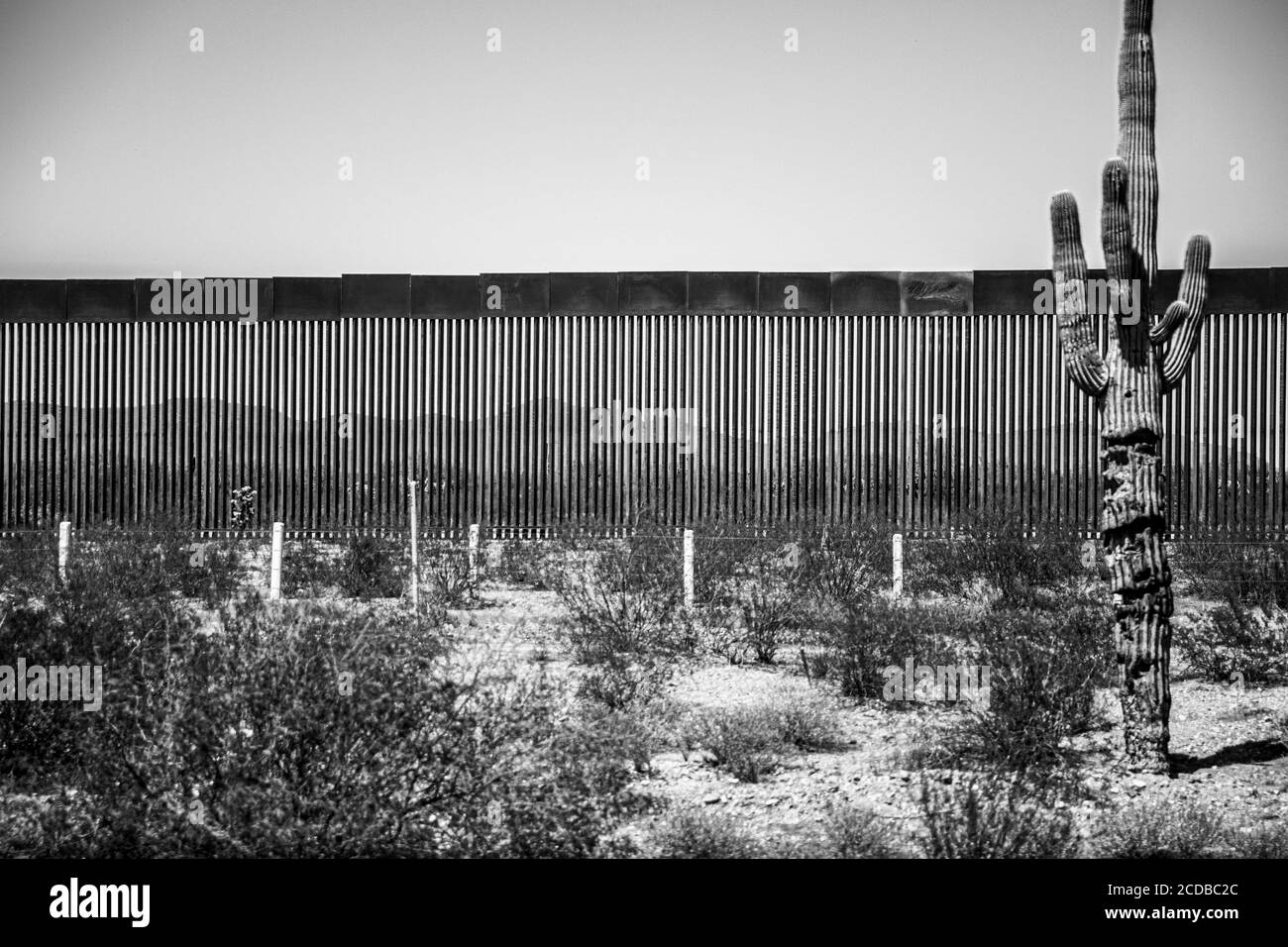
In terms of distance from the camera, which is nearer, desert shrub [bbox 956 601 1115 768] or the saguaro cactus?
the saguaro cactus

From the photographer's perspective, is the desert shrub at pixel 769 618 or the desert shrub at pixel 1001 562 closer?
the desert shrub at pixel 769 618

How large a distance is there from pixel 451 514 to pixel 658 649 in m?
8.48

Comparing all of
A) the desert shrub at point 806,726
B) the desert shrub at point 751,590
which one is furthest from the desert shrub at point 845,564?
the desert shrub at point 806,726

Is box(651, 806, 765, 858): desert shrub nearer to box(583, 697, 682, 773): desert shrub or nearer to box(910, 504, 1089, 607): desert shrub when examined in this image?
box(583, 697, 682, 773): desert shrub

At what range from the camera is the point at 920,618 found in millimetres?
10141

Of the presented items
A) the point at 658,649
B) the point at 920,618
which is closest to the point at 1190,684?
the point at 920,618

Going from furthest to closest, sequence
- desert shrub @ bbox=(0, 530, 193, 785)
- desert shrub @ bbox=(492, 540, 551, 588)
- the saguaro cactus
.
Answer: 1. desert shrub @ bbox=(492, 540, 551, 588)
2. the saguaro cactus
3. desert shrub @ bbox=(0, 530, 193, 785)

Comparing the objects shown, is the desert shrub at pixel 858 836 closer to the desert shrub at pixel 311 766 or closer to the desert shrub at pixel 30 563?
the desert shrub at pixel 311 766

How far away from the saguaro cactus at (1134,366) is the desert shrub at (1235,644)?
2.72 meters

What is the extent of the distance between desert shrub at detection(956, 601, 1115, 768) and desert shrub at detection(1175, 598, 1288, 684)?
106 centimetres

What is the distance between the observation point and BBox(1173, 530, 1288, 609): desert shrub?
1188 centimetres

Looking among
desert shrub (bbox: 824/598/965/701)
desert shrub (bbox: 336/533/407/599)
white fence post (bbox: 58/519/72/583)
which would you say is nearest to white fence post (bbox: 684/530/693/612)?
desert shrub (bbox: 824/598/965/701)

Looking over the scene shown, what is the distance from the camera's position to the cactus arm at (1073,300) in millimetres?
7398
